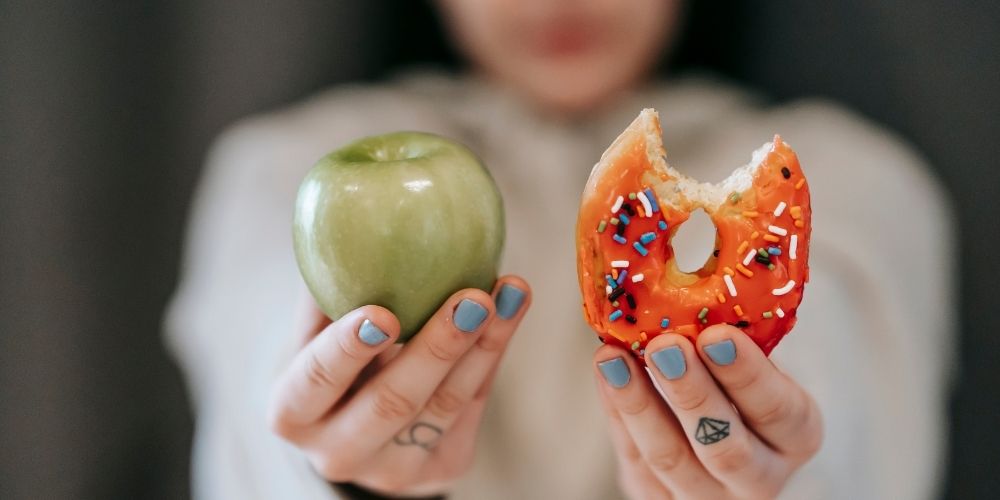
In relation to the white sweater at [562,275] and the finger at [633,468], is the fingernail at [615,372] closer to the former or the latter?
the finger at [633,468]

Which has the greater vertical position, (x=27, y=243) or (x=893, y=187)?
(x=893, y=187)

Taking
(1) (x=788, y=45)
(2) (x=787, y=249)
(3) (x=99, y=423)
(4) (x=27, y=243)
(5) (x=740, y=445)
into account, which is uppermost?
(1) (x=788, y=45)

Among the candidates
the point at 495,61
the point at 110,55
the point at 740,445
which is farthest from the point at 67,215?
the point at 740,445

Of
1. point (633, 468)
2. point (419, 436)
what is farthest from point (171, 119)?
point (633, 468)

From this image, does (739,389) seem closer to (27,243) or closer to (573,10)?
(573,10)

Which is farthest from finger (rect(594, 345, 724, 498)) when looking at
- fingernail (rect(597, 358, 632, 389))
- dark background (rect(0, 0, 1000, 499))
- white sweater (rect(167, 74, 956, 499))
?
dark background (rect(0, 0, 1000, 499))

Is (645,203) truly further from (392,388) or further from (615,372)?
(392,388)

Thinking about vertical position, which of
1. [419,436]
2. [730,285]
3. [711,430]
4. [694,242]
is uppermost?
[694,242]
